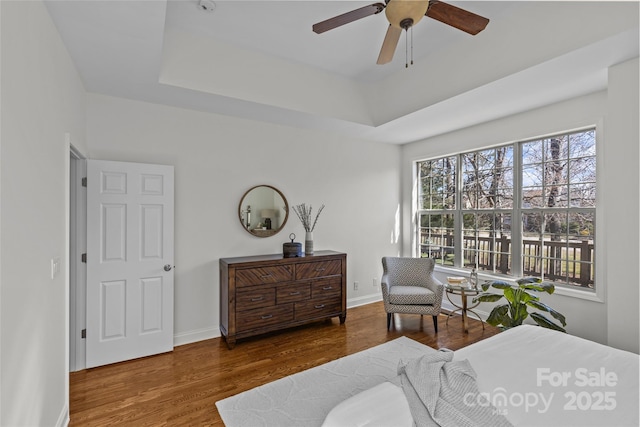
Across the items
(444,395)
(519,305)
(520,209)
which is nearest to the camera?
(444,395)

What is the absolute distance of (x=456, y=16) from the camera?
1.91 m

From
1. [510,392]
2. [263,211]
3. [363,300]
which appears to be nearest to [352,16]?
[510,392]

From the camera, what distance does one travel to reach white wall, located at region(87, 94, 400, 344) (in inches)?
125

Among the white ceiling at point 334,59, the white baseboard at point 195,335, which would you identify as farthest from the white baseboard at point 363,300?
the white ceiling at point 334,59

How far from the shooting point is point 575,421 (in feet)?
4.04

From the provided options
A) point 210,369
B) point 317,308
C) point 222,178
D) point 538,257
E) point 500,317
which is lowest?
point 210,369

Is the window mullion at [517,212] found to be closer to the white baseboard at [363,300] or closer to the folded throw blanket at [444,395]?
the white baseboard at [363,300]

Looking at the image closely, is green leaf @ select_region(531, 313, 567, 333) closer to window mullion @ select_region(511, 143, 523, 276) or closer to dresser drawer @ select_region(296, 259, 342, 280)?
window mullion @ select_region(511, 143, 523, 276)

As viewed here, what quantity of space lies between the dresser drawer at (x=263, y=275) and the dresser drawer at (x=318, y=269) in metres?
0.13

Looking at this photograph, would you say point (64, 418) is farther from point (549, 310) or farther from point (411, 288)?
point (549, 310)

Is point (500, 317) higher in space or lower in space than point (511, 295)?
lower

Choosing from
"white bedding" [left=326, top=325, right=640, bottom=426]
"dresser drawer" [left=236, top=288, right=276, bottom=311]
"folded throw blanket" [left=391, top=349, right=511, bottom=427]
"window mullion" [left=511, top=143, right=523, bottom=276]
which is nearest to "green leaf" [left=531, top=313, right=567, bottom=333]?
"window mullion" [left=511, top=143, right=523, bottom=276]

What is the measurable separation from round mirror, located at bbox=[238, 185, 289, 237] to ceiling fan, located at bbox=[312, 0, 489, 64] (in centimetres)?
215

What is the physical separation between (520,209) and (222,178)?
3.55 m
